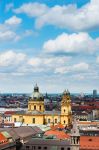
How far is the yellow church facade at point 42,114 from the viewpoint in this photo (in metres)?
127

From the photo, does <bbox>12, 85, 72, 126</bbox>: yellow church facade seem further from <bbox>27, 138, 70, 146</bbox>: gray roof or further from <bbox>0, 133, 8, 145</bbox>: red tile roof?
<bbox>27, 138, 70, 146</bbox>: gray roof

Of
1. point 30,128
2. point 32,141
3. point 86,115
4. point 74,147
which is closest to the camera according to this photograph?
point 74,147

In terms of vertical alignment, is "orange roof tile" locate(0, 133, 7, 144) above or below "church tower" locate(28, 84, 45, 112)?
below

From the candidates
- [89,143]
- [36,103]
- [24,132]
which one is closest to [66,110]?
[36,103]

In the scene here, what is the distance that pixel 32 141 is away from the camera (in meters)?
84.6

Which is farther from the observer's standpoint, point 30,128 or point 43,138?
point 30,128

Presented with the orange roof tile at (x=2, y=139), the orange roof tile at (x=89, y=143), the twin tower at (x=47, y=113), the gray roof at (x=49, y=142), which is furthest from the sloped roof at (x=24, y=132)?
the orange roof tile at (x=89, y=143)

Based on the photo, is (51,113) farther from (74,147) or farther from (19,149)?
(74,147)

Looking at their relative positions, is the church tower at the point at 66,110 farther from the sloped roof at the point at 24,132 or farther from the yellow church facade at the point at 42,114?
the sloped roof at the point at 24,132

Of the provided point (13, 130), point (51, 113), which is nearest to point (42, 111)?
point (51, 113)

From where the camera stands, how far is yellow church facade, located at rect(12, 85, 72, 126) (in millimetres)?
127062

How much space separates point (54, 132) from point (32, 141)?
17.1 metres

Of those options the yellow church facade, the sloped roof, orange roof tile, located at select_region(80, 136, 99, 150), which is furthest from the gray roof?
the yellow church facade

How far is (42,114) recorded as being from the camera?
129m
